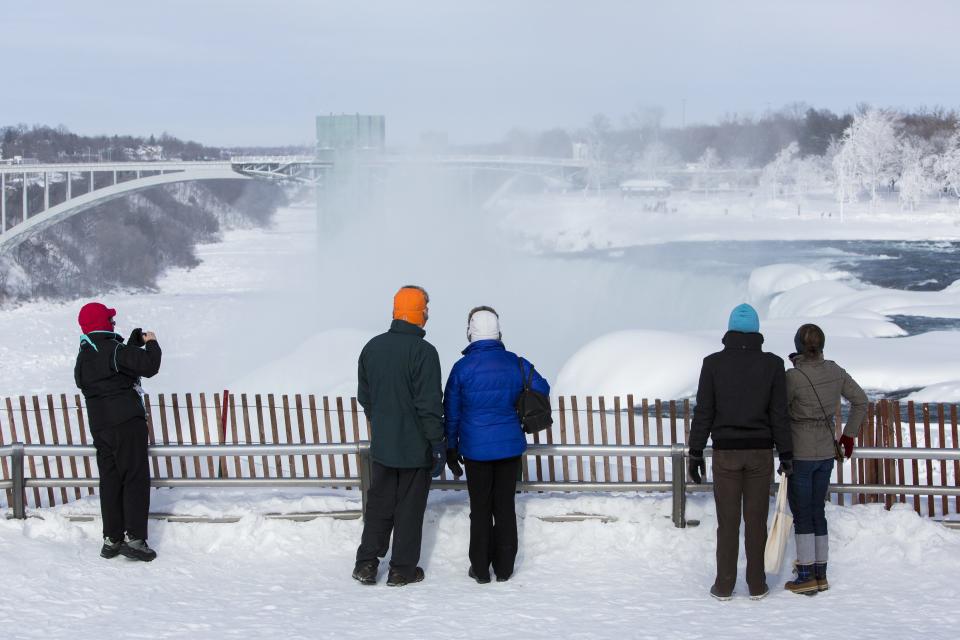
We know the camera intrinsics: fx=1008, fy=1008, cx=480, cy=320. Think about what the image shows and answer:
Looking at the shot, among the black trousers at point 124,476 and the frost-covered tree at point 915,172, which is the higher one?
the frost-covered tree at point 915,172

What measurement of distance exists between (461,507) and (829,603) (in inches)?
92.5

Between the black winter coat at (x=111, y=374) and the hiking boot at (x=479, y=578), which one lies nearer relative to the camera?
the hiking boot at (x=479, y=578)

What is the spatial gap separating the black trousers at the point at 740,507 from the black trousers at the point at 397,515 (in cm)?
166

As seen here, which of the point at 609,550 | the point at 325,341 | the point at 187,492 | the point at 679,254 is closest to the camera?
the point at 609,550

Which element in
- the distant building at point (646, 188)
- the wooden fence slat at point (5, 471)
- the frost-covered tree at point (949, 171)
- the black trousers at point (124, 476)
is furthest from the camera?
the distant building at point (646, 188)

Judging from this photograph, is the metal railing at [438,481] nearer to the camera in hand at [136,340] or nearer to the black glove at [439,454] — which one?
the black glove at [439,454]

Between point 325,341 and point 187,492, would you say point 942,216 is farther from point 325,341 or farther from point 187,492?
point 187,492

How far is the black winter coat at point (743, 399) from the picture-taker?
5301 millimetres

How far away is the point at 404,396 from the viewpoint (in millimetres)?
5672

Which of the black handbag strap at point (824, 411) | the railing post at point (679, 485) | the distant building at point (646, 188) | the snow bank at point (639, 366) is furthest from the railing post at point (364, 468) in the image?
the distant building at point (646, 188)

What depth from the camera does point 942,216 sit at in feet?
189

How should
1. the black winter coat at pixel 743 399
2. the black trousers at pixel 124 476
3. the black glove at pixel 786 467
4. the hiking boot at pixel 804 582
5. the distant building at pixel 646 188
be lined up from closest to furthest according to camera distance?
the black winter coat at pixel 743 399 → the black glove at pixel 786 467 → the hiking boot at pixel 804 582 → the black trousers at pixel 124 476 → the distant building at pixel 646 188

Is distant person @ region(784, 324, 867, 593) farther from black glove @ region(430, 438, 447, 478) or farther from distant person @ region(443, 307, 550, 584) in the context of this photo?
black glove @ region(430, 438, 447, 478)

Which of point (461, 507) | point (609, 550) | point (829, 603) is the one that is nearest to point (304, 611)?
point (461, 507)
